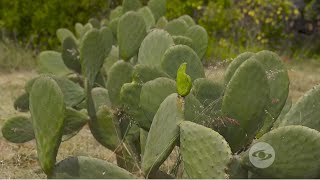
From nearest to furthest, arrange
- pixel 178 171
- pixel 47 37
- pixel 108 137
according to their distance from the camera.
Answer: pixel 178 171 → pixel 108 137 → pixel 47 37

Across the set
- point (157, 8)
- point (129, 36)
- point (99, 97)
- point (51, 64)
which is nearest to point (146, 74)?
point (99, 97)

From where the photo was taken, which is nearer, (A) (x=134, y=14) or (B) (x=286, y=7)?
(A) (x=134, y=14)

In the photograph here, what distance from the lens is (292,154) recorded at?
212 cm

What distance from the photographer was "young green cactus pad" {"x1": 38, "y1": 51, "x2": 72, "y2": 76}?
5137 millimetres

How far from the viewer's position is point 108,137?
11.3ft

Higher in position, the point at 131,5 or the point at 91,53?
the point at 91,53

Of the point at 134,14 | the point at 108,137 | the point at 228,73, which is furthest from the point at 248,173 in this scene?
the point at 134,14

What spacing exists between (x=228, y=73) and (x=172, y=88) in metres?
0.27

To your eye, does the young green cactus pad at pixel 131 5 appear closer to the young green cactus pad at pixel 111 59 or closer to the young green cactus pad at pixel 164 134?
the young green cactus pad at pixel 111 59

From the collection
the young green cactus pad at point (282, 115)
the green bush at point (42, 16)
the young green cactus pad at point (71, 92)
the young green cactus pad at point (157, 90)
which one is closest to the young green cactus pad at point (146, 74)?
the young green cactus pad at point (157, 90)

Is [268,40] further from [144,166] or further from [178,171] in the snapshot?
[144,166]

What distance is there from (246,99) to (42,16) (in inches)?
278

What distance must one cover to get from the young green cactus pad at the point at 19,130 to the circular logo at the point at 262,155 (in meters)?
2.04

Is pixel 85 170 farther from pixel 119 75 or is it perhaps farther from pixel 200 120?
pixel 119 75
